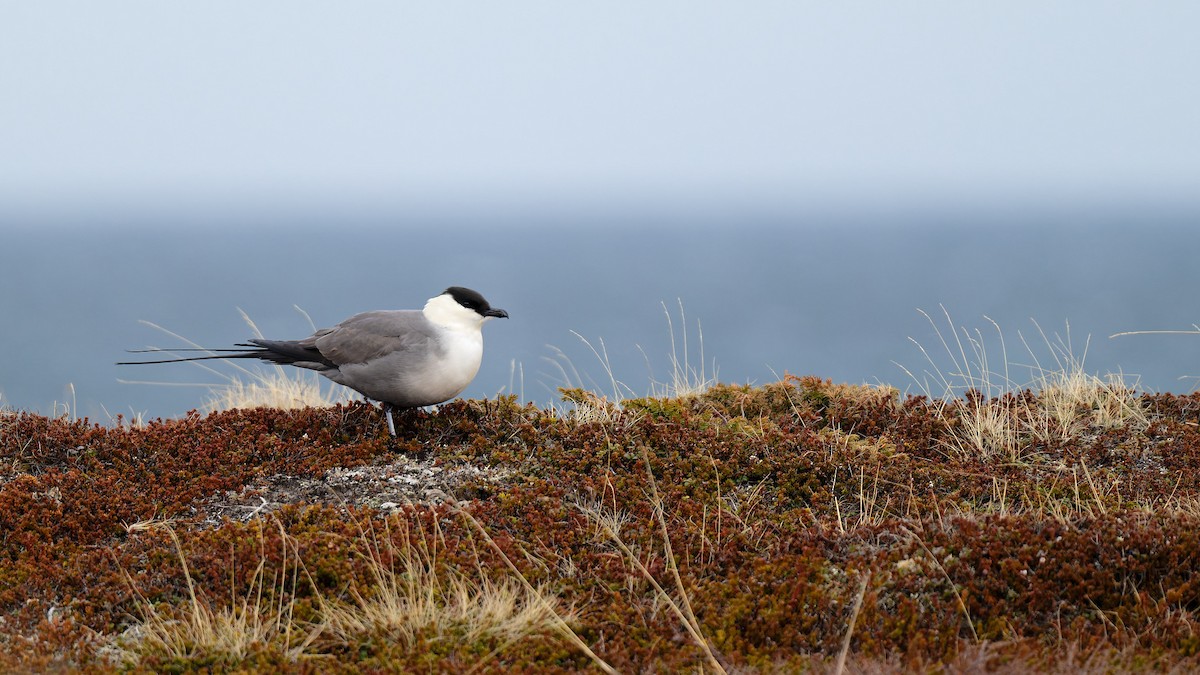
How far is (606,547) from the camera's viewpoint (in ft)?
19.5

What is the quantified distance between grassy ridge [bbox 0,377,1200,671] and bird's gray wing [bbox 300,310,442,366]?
521 millimetres

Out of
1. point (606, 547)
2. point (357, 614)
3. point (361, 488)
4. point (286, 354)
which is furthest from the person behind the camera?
point (286, 354)

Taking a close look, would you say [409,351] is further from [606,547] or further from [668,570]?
[668,570]

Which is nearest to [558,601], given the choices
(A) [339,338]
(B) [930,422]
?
(A) [339,338]

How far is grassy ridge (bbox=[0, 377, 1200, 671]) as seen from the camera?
188 inches

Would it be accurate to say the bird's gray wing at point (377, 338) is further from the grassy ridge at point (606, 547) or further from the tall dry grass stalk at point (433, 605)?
the tall dry grass stalk at point (433, 605)

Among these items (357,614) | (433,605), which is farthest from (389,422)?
(433,605)

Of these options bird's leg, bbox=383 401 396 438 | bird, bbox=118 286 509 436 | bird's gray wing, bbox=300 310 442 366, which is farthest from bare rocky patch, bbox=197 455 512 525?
bird's gray wing, bbox=300 310 442 366

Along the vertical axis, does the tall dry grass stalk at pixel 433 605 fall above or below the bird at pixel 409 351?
below

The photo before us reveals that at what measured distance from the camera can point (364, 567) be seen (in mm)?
5469

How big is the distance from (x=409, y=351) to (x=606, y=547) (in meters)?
2.23

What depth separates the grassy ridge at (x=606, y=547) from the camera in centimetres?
479

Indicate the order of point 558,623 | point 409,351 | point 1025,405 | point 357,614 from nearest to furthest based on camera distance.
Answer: point 558,623, point 357,614, point 409,351, point 1025,405

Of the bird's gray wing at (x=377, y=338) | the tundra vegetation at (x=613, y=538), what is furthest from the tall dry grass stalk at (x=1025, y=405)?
the bird's gray wing at (x=377, y=338)
